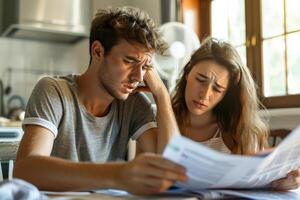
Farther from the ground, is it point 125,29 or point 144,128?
point 125,29

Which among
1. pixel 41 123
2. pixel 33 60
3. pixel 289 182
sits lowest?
pixel 289 182

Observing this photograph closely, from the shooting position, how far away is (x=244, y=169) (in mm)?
674

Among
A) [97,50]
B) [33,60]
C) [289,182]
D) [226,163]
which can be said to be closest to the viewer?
[226,163]

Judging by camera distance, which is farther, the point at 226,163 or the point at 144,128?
the point at 144,128

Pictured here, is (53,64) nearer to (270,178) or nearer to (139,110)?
(139,110)

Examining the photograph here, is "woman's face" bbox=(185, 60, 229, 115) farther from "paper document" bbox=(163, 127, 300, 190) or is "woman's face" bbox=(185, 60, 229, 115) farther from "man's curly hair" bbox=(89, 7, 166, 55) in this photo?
"paper document" bbox=(163, 127, 300, 190)

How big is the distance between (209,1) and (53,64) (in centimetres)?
141

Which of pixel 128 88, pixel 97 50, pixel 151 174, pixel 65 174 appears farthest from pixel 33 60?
pixel 151 174

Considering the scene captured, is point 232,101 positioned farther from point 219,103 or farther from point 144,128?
point 144,128

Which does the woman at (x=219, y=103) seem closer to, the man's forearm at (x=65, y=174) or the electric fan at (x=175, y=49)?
the man's forearm at (x=65, y=174)

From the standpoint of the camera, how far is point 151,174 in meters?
0.66

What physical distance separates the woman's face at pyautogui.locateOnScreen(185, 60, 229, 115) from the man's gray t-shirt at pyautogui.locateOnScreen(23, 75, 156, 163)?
0.14m

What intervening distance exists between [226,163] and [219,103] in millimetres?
864

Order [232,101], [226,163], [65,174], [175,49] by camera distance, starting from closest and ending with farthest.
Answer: [226,163] → [65,174] → [232,101] → [175,49]
